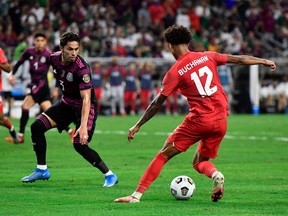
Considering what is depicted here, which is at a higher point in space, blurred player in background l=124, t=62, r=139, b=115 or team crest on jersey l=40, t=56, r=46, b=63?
team crest on jersey l=40, t=56, r=46, b=63

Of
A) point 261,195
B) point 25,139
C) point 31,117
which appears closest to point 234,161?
point 261,195

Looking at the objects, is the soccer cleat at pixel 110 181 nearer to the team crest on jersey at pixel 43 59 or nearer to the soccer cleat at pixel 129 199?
the soccer cleat at pixel 129 199

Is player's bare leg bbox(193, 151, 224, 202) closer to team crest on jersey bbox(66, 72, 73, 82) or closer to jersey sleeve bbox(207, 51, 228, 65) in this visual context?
jersey sleeve bbox(207, 51, 228, 65)

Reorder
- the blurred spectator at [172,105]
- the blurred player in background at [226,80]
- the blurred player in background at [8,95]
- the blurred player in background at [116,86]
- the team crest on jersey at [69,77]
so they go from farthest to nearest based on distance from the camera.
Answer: the blurred player in background at [226,80] → the blurred spectator at [172,105] → the blurred player in background at [116,86] → the blurred player in background at [8,95] → the team crest on jersey at [69,77]

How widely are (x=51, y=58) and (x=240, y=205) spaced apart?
3827 millimetres

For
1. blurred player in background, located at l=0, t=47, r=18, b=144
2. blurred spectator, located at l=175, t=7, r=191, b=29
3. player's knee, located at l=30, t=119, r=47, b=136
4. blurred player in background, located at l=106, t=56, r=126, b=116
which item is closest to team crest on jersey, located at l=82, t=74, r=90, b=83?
player's knee, located at l=30, t=119, r=47, b=136

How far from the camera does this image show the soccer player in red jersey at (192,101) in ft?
37.6

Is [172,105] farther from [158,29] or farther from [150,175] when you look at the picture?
[150,175]

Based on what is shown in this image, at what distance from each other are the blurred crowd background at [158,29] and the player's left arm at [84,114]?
22.7 metres

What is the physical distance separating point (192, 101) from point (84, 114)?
184 centimetres

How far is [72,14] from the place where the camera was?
38375 millimetres

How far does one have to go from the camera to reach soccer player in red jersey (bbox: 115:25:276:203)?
451 inches

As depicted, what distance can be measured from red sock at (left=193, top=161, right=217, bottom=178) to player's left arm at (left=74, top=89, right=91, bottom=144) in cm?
160

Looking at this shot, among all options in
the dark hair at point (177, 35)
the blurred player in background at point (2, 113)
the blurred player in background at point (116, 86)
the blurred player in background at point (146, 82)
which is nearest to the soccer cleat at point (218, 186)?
the dark hair at point (177, 35)
